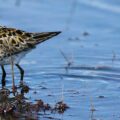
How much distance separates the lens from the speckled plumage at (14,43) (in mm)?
12195

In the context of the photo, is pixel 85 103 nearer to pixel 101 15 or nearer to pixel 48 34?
pixel 48 34

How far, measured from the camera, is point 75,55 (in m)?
14.5

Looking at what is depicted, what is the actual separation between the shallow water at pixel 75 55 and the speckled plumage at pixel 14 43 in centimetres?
53

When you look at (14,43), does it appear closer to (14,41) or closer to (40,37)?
(14,41)

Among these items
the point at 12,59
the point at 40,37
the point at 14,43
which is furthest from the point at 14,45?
the point at 40,37

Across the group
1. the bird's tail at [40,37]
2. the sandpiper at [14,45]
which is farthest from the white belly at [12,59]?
the bird's tail at [40,37]

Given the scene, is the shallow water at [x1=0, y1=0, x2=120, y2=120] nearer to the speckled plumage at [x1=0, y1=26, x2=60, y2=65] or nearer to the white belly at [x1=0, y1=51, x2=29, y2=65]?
the white belly at [x1=0, y1=51, x2=29, y2=65]

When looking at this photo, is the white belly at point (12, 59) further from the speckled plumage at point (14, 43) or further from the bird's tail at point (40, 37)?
the bird's tail at point (40, 37)

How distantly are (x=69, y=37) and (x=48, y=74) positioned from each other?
2.98 m

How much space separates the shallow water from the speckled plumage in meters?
0.53

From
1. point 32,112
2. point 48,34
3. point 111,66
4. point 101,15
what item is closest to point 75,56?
point 111,66

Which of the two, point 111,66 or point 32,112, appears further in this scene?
point 111,66

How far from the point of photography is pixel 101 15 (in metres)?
17.2

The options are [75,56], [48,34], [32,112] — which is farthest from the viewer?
[75,56]
